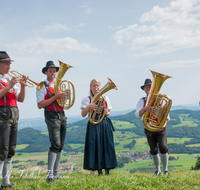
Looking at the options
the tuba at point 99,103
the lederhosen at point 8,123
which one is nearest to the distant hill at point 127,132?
the tuba at point 99,103

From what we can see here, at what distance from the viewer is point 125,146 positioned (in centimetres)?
4828

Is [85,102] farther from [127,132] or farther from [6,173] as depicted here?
[127,132]

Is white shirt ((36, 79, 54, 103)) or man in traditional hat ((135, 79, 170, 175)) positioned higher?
white shirt ((36, 79, 54, 103))

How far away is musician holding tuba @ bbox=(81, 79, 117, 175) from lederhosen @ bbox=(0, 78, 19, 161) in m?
1.86

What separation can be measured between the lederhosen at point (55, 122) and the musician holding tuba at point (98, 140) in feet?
2.52

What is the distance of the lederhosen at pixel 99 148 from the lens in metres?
5.97

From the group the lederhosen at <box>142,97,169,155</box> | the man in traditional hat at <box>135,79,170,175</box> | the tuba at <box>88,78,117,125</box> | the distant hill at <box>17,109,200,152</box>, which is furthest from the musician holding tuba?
the distant hill at <box>17,109,200,152</box>

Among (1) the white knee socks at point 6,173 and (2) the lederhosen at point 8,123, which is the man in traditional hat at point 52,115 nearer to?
(2) the lederhosen at point 8,123

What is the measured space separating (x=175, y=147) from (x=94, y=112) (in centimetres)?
4600

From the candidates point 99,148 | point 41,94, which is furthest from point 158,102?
point 41,94

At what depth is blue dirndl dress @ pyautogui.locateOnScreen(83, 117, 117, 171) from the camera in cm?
597

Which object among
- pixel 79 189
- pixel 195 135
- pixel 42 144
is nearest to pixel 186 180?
pixel 79 189

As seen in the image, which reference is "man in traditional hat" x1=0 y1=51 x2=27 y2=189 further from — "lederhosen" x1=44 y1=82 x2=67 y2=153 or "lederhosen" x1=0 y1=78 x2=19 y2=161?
"lederhosen" x1=44 y1=82 x2=67 y2=153

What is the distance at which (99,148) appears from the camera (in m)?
5.98
